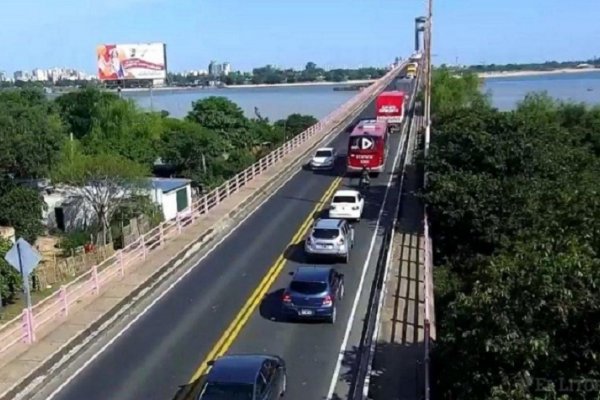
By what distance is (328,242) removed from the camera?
2602 centimetres

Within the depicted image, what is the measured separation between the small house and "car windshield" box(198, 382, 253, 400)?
29.5 meters

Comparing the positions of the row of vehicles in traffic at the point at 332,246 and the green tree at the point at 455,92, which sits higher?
the green tree at the point at 455,92

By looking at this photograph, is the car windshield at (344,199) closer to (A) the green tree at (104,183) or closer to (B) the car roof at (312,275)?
(B) the car roof at (312,275)

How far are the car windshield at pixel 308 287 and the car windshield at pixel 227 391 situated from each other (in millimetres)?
6309

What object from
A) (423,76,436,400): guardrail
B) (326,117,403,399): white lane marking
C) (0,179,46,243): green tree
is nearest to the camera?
(423,76,436,400): guardrail

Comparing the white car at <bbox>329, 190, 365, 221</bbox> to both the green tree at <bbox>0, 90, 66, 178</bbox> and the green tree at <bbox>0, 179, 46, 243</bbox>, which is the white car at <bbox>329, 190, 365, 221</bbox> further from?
the green tree at <bbox>0, 90, 66, 178</bbox>

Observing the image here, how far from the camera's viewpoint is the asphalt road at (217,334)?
17.0 meters

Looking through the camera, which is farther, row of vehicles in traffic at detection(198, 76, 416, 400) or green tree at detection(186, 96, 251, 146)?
green tree at detection(186, 96, 251, 146)

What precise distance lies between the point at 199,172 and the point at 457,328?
2256 inches

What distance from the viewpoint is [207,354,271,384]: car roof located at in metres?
14.7

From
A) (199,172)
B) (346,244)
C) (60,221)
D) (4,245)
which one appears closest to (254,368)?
(346,244)

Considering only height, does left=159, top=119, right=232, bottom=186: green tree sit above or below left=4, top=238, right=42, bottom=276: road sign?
below

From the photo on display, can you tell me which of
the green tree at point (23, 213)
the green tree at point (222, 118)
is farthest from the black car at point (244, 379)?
the green tree at point (222, 118)

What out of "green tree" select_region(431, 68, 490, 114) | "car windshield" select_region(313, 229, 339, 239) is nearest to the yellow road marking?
"car windshield" select_region(313, 229, 339, 239)
